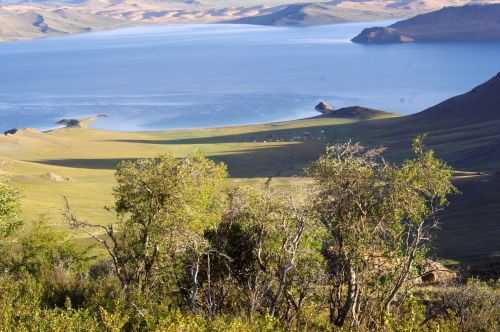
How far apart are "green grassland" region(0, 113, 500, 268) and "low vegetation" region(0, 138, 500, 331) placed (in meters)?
12.5

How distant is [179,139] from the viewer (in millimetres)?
78500

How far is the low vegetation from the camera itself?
12.2 metres

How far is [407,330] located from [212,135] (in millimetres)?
71392

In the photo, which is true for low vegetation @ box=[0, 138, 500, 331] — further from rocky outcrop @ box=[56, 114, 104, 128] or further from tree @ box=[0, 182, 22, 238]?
rocky outcrop @ box=[56, 114, 104, 128]

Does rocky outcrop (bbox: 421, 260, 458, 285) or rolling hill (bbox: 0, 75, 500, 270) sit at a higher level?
rolling hill (bbox: 0, 75, 500, 270)

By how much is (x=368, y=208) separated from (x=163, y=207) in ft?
14.0

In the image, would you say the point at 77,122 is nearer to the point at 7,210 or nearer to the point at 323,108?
the point at 323,108

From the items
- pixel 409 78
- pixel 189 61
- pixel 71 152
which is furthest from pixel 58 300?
pixel 189 61

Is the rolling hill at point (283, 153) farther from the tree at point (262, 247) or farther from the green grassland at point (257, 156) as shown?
the tree at point (262, 247)

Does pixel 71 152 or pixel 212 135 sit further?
pixel 212 135

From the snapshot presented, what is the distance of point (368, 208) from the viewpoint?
496 inches

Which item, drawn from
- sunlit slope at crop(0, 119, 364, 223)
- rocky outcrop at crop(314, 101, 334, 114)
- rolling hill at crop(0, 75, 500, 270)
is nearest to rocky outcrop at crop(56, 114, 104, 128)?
rolling hill at crop(0, 75, 500, 270)

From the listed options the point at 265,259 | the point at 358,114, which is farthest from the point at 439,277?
the point at 358,114

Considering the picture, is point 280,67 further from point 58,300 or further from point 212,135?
point 58,300
